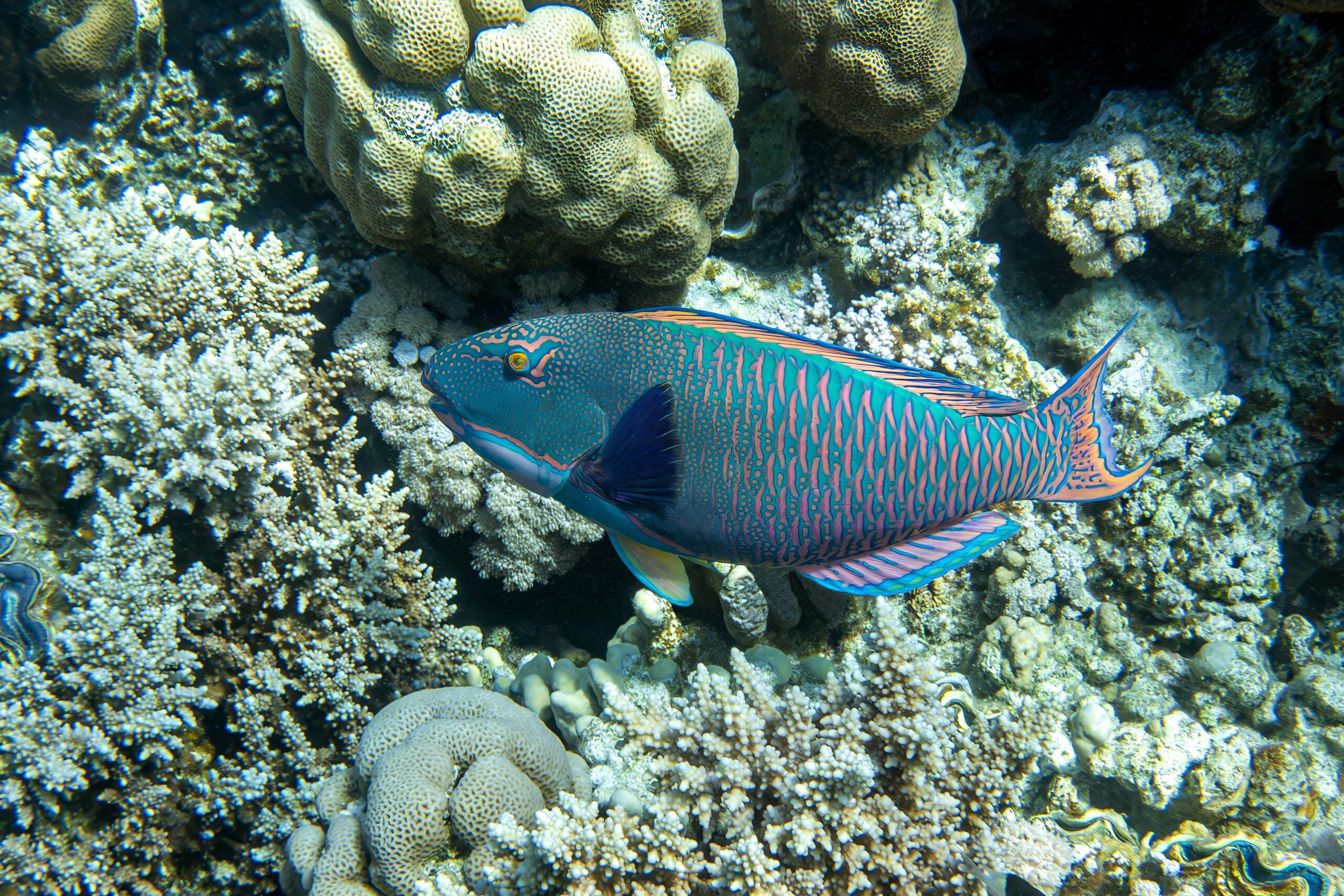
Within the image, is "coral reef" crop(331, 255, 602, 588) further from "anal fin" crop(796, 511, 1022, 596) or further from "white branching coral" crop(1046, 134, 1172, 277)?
"white branching coral" crop(1046, 134, 1172, 277)

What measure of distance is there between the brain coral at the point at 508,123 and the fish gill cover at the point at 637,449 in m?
0.02

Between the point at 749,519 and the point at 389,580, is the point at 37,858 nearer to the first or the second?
the point at 389,580

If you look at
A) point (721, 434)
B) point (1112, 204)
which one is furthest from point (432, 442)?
point (1112, 204)

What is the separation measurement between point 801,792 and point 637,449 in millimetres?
1376

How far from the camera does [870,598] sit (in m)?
3.08

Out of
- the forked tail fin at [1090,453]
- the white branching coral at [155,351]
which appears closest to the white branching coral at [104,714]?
the white branching coral at [155,351]

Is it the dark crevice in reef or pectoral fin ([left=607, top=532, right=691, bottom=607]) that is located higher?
pectoral fin ([left=607, top=532, right=691, bottom=607])

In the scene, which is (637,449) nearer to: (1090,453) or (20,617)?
(1090,453)

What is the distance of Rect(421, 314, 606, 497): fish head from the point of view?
182 centimetres

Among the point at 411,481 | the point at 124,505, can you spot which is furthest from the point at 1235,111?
the point at 124,505

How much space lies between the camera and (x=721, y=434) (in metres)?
1.89

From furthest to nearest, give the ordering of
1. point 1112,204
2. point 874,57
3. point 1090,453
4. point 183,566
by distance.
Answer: point 1112,204 → point 874,57 → point 183,566 → point 1090,453

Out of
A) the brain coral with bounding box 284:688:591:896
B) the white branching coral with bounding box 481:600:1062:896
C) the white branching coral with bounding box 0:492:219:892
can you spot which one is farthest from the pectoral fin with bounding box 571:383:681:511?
the white branching coral with bounding box 0:492:219:892

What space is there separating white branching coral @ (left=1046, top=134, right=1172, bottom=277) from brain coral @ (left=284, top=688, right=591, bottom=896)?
407cm
